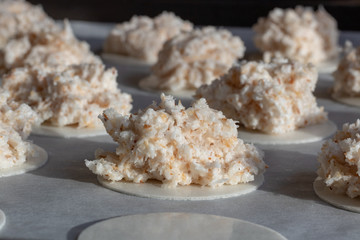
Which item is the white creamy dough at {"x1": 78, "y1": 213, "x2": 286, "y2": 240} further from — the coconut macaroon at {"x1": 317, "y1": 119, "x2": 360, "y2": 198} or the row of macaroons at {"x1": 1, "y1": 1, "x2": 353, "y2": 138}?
the row of macaroons at {"x1": 1, "y1": 1, "x2": 353, "y2": 138}

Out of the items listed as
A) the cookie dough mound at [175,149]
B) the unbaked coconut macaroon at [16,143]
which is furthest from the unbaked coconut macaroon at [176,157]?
the unbaked coconut macaroon at [16,143]

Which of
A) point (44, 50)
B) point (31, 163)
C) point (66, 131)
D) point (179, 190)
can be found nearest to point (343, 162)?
point (179, 190)

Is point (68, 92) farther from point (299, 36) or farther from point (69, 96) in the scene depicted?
point (299, 36)

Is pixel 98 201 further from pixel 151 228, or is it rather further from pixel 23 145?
pixel 23 145

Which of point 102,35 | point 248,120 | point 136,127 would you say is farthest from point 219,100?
point 102,35

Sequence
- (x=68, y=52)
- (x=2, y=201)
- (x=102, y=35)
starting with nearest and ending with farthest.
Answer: (x=2, y=201) < (x=68, y=52) < (x=102, y=35)

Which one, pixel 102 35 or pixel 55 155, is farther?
pixel 102 35

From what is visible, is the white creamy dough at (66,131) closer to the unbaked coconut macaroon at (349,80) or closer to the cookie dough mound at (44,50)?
the cookie dough mound at (44,50)
